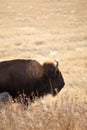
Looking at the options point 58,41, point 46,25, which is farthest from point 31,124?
point 46,25

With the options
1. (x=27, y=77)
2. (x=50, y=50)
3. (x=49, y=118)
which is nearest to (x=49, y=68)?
(x=27, y=77)

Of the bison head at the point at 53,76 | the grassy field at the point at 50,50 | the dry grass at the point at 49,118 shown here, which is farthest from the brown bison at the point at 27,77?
the dry grass at the point at 49,118

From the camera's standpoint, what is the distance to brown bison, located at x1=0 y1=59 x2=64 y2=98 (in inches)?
302

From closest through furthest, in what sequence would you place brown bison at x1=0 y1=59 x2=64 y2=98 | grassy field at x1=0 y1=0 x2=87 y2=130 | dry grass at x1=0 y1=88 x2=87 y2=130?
dry grass at x1=0 y1=88 x2=87 y2=130 < grassy field at x1=0 y1=0 x2=87 y2=130 < brown bison at x1=0 y1=59 x2=64 y2=98

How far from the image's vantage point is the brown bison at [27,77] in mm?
7660

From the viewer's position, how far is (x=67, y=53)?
16.3 metres

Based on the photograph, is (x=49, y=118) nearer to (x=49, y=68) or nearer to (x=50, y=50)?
(x=49, y=68)

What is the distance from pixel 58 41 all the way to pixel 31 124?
1414 cm

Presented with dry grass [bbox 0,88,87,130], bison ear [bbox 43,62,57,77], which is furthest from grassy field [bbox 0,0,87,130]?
bison ear [bbox 43,62,57,77]

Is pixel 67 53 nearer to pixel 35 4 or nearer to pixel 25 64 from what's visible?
pixel 25 64

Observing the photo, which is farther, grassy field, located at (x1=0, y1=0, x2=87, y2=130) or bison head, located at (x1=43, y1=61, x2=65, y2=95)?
bison head, located at (x1=43, y1=61, x2=65, y2=95)

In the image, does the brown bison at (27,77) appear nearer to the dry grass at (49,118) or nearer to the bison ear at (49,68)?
the bison ear at (49,68)

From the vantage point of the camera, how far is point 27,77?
25.4 ft

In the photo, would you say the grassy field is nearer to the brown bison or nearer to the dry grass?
the dry grass
